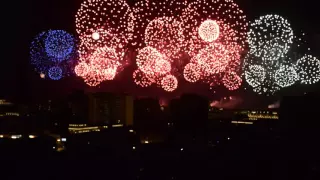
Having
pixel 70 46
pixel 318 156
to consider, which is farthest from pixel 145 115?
pixel 70 46

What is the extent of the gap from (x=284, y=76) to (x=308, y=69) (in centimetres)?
164

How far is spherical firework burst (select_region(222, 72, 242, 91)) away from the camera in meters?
30.2

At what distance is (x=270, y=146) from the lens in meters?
6.39

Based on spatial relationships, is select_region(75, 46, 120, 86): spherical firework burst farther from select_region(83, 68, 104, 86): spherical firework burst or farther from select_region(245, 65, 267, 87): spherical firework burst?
select_region(245, 65, 267, 87): spherical firework burst

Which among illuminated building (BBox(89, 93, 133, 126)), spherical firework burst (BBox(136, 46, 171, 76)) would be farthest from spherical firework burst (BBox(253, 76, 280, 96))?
illuminated building (BBox(89, 93, 133, 126))

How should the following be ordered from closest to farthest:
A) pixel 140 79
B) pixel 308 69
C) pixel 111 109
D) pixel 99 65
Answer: pixel 111 109
pixel 99 65
pixel 308 69
pixel 140 79

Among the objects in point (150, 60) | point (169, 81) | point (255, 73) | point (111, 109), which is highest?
point (150, 60)

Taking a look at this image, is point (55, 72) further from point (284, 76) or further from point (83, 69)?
point (284, 76)

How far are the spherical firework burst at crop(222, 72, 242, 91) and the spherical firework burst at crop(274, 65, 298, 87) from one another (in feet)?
13.6

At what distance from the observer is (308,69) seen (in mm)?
27047

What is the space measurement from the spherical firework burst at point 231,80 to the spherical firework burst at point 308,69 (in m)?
4.37

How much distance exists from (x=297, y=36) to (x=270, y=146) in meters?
23.6

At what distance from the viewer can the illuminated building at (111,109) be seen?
1017 centimetres

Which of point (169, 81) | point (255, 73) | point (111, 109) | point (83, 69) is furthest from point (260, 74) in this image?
point (111, 109)
